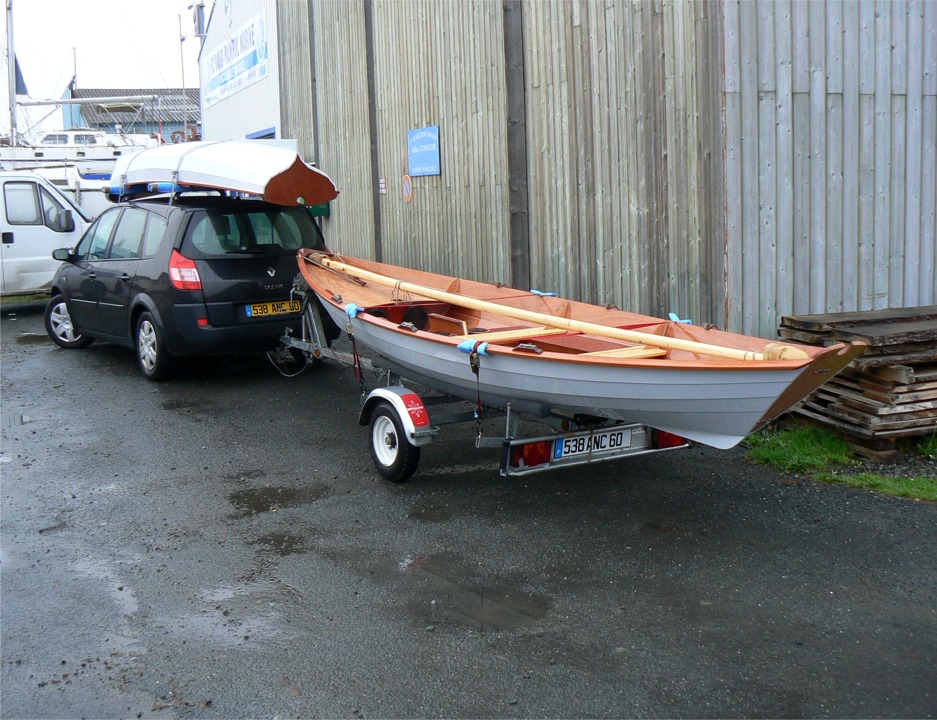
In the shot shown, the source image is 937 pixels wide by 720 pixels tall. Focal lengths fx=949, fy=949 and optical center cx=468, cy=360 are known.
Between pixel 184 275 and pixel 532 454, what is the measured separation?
191 inches

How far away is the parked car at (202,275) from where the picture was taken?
912 centimetres

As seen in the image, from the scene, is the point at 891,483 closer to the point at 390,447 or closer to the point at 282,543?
the point at 390,447

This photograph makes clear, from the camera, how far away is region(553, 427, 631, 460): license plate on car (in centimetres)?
564

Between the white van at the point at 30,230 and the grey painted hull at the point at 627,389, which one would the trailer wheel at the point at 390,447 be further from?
the white van at the point at 30,230

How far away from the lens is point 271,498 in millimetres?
6375

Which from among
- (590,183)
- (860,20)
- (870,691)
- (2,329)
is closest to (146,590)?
(870,691)

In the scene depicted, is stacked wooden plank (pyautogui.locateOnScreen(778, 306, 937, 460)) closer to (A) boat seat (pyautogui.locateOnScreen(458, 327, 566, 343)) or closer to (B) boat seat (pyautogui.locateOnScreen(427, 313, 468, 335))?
(A) boat seat (pyautogui.locateOnScreen(458, 327, 566, 343))

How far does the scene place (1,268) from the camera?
15.3 metres

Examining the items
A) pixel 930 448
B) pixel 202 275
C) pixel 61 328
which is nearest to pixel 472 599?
pixel 930 448

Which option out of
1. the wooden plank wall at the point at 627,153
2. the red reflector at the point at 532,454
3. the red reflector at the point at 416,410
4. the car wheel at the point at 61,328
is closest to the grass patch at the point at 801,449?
the wooden plank wall at the point at 627,153

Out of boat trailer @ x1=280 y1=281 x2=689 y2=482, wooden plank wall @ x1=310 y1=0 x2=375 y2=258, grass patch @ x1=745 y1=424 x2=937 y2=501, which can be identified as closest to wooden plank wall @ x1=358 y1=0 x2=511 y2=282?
wooden plank wall @ x1=310 y1=0 x2=375 y2=258

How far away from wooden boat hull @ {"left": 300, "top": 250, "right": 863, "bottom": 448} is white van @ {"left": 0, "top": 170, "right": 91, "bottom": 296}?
11.0 m

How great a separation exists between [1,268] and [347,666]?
44.3 ft

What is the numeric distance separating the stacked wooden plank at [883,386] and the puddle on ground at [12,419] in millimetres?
6742
